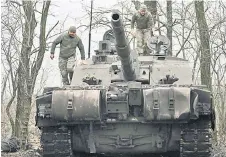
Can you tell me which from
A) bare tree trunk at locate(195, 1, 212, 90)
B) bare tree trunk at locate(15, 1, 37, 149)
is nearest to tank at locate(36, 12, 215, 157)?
bare tree trunk at locate(15, 1, 37, 149)

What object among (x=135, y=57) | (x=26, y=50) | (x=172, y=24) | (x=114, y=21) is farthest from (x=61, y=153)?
(x=172, y=24)

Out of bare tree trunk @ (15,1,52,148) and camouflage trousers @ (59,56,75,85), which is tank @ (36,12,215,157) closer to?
camouflage trousers @ (59,56,75,85)

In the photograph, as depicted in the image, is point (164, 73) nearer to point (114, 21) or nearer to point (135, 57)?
point (135, 57)

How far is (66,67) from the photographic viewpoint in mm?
14102

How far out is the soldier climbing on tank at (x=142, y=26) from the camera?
14.9 metres

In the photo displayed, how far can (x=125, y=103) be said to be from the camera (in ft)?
34.1

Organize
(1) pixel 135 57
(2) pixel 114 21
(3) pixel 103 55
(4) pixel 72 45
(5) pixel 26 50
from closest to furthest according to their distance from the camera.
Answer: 1. (2) pixel 114 21
2. (1) pixel 135 57
3. (3) pixel 103 55
4. (4) pixel 72 45
5. (5) pixel 26 50

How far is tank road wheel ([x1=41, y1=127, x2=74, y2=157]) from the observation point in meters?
10.6

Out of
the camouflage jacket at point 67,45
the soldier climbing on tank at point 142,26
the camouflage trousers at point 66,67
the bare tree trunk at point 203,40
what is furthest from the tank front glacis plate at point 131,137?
the bare tree trunk at point 203,40

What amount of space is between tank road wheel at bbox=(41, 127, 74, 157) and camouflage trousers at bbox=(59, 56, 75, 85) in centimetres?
281

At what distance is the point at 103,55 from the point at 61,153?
2.74 meters

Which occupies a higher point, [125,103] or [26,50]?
[26,50]

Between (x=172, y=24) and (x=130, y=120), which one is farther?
(x=172, y=24)

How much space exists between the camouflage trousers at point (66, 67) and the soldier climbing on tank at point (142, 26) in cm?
185
